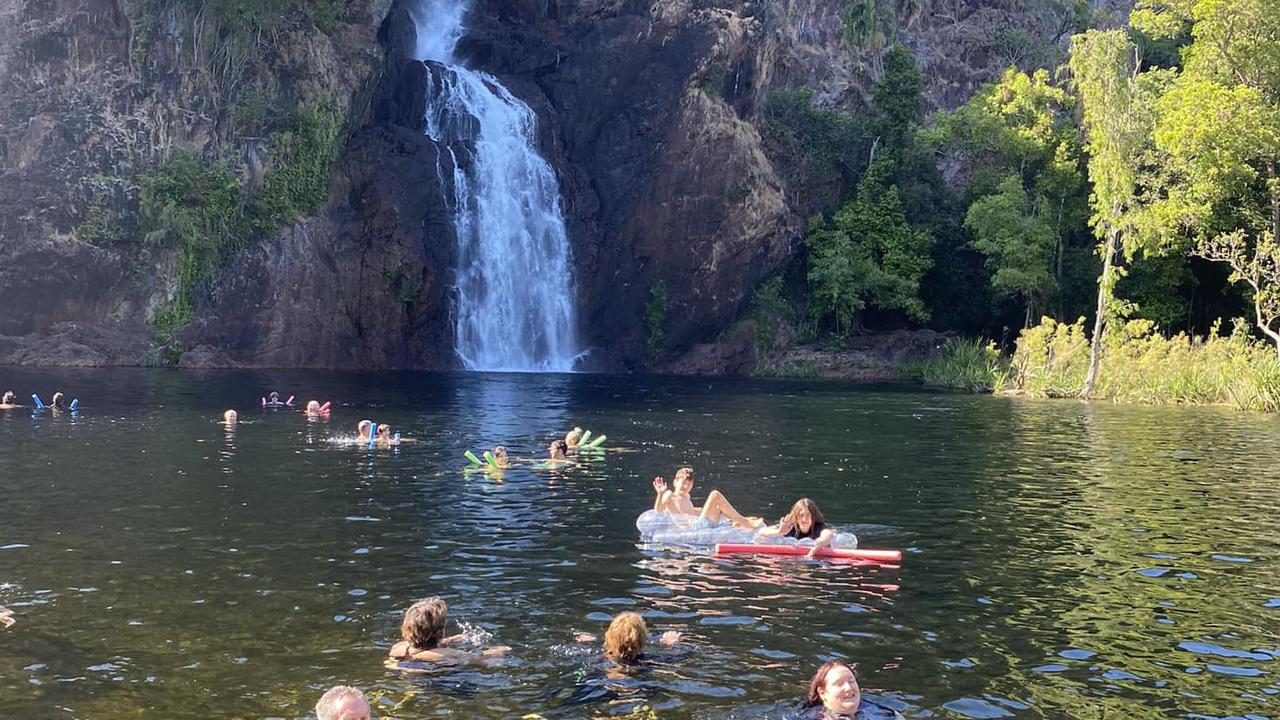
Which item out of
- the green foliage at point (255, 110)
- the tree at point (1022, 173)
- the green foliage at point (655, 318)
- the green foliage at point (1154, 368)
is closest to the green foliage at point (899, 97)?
the tree at point (1022, 173)

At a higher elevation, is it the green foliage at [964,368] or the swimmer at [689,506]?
the green foliage at [964,368]

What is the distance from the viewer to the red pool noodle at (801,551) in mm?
17578

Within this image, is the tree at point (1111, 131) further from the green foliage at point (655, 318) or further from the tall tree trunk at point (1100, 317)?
the green foliage at point (655, 318)

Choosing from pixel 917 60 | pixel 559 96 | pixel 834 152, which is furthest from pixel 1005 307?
pixel 559 96

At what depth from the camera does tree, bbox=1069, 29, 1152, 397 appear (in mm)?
52531

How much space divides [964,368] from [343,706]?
55304 mm

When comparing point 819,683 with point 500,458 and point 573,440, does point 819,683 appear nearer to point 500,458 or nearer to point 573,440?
point 500,458

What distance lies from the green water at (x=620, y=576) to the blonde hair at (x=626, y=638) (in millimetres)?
295

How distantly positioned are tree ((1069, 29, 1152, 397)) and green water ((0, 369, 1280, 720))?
21626mm

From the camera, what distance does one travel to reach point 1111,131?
2095 inches

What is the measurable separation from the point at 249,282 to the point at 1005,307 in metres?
43.2

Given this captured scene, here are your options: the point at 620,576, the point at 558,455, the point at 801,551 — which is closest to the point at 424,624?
the point at 620,576

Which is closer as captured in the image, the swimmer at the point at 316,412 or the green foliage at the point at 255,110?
the swimmer at the point at 316,412

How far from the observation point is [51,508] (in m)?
20.9
